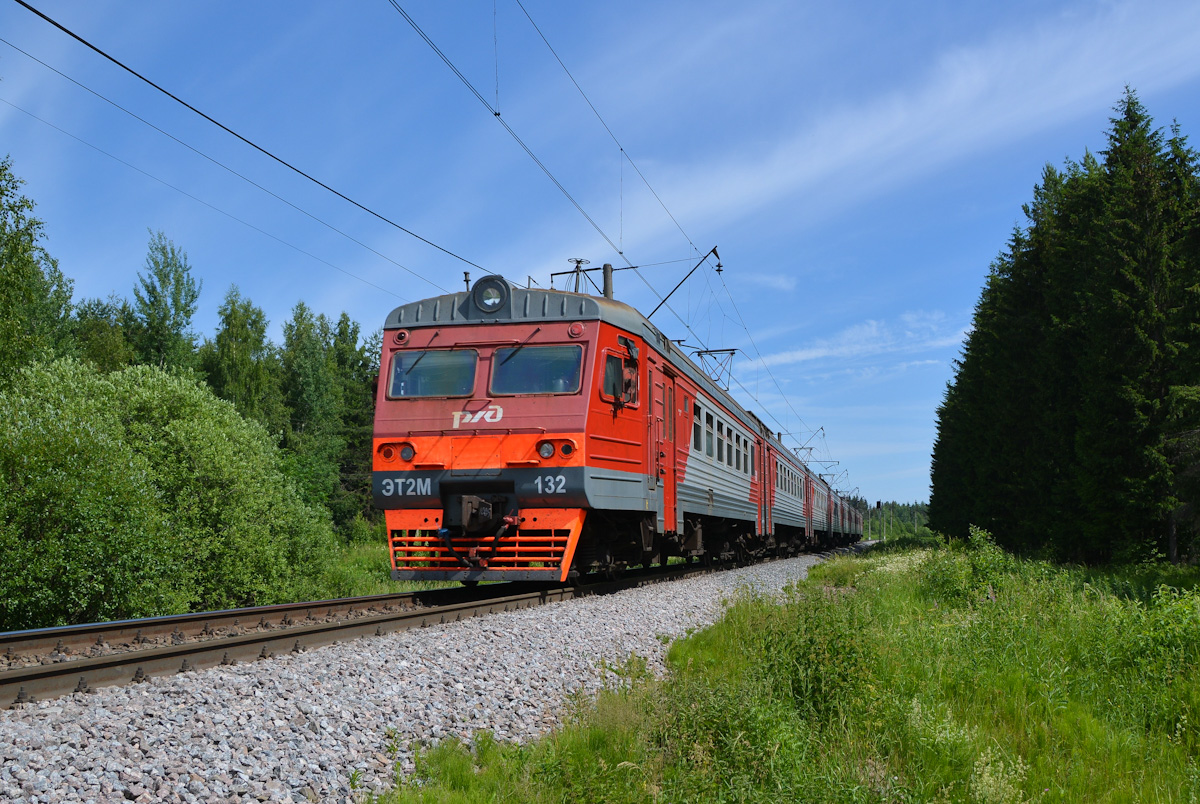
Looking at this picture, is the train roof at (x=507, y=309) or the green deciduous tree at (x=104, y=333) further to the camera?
the green deciduous tree at (x=104, y=333)

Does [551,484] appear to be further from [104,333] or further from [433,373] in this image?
[104,333]

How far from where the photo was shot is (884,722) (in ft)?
14.9

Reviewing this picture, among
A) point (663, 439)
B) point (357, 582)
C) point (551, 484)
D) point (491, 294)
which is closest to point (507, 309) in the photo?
point (491, 294)

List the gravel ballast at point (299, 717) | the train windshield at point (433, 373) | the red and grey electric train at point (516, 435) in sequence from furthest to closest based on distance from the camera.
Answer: the train windshield at point (433, 373)
the red and grey electric train at point (516, 435)
the gravel ballast at point (299, 717)

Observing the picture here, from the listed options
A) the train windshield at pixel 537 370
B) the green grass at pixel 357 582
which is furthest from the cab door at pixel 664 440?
the green grass at pixel 357 582

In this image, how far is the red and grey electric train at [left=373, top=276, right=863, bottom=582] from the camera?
9234 mm

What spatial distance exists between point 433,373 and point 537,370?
132cm

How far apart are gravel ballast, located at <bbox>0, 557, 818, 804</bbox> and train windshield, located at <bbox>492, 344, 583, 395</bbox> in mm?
3381

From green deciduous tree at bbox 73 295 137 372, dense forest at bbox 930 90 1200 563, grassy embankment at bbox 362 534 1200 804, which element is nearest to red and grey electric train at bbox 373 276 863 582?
grassy embankment at bbox 362 534 1200 804

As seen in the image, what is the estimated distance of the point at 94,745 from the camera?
11.4ft

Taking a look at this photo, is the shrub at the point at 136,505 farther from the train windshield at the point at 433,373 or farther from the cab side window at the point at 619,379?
the cab side window at the point at 619,379

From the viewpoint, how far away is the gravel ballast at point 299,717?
3.25m

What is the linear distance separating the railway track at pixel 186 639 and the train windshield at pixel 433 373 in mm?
2416

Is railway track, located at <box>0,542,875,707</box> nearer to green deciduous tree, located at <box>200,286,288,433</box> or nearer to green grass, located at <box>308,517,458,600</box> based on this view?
green grass, located at <box>308,517,458,600</box>
